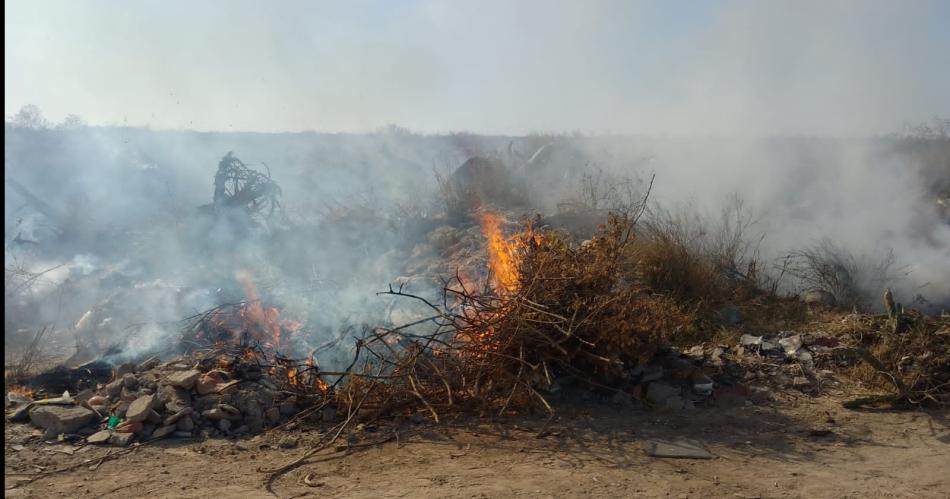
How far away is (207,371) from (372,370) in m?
1.40

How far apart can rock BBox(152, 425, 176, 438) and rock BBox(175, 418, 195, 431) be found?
0.04m

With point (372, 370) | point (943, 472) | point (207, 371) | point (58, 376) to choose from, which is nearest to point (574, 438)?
point (372, 370)

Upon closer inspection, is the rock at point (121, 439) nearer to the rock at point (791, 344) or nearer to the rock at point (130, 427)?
the rock at point (130, 427)

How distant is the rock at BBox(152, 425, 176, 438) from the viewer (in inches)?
179

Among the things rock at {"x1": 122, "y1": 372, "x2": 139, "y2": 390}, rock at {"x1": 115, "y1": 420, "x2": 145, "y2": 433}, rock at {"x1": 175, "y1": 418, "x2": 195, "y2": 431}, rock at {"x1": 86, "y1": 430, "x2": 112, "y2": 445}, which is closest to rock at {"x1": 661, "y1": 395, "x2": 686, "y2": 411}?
rock at {"x1": 175, "y1": 418, "x2": 195, "y2": 431}

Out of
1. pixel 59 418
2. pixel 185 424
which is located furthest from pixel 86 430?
pixel 185 424

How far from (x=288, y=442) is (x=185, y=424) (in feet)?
2.81

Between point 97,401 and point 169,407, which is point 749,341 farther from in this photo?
point 97,401

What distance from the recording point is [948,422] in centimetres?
467

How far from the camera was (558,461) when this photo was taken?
4.03m

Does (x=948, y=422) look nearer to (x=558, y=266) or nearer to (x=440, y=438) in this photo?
(x=558, y=266)

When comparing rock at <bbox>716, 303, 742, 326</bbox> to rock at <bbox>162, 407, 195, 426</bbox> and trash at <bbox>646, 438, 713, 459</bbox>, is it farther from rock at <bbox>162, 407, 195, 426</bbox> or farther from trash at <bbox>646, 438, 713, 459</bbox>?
rock at <bbox>162, 407, 195, 426</bbox>

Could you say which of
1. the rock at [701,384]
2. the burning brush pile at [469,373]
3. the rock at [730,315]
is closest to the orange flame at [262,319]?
the burning brush pile at [469,373]

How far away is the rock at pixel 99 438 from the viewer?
4.44m
